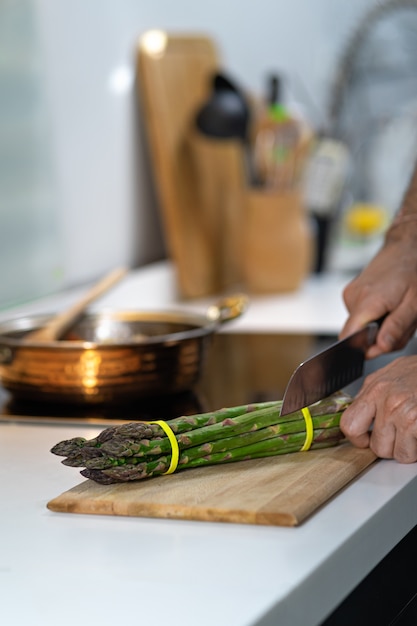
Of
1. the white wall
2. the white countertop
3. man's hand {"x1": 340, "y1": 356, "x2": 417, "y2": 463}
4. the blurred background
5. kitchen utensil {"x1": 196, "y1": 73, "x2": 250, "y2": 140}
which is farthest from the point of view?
kitchen utensil {"x1": 196, "y1": 73, "x2": 250, "y2": 140}

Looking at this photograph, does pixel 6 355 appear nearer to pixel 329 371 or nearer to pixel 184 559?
pixel 329 371

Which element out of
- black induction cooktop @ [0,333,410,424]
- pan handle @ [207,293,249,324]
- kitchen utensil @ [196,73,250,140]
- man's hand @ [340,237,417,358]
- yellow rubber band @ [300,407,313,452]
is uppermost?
kitchen utensil @ [196,73,250,140]

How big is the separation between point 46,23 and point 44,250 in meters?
0.35

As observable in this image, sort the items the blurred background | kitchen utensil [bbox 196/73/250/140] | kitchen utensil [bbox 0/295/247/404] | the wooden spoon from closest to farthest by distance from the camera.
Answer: kitchen utensil [bbox 0/295/247/404], the wooden spoon, the blurred background, kitchen utensil [bbox 196/73/250/140]

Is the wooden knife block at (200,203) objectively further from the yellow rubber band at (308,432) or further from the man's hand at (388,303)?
the yellow rubber band at (308,432)

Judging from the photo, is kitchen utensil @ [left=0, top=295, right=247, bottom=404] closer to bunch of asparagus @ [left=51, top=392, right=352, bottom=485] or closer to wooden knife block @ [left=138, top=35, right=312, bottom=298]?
bunch of asparagus @ [left=51, top=392, right=352, bottom=485]

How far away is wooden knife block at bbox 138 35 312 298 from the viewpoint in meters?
1.97

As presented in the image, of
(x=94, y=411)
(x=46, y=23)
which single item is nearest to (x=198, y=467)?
(x=94, y=411)

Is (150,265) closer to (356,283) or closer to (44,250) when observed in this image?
(44,250)

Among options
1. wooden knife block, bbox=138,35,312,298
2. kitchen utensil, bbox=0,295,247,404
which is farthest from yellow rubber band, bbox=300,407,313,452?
wooden knife block, bbox=138,35,312,298

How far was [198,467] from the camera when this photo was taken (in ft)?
3.06

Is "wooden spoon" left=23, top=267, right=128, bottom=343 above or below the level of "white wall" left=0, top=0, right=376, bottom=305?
below

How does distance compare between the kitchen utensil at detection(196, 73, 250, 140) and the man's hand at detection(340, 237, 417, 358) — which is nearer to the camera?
the man's hand at detection(340, 237, 417, 358)

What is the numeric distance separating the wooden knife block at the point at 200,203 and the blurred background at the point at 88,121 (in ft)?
0.17
